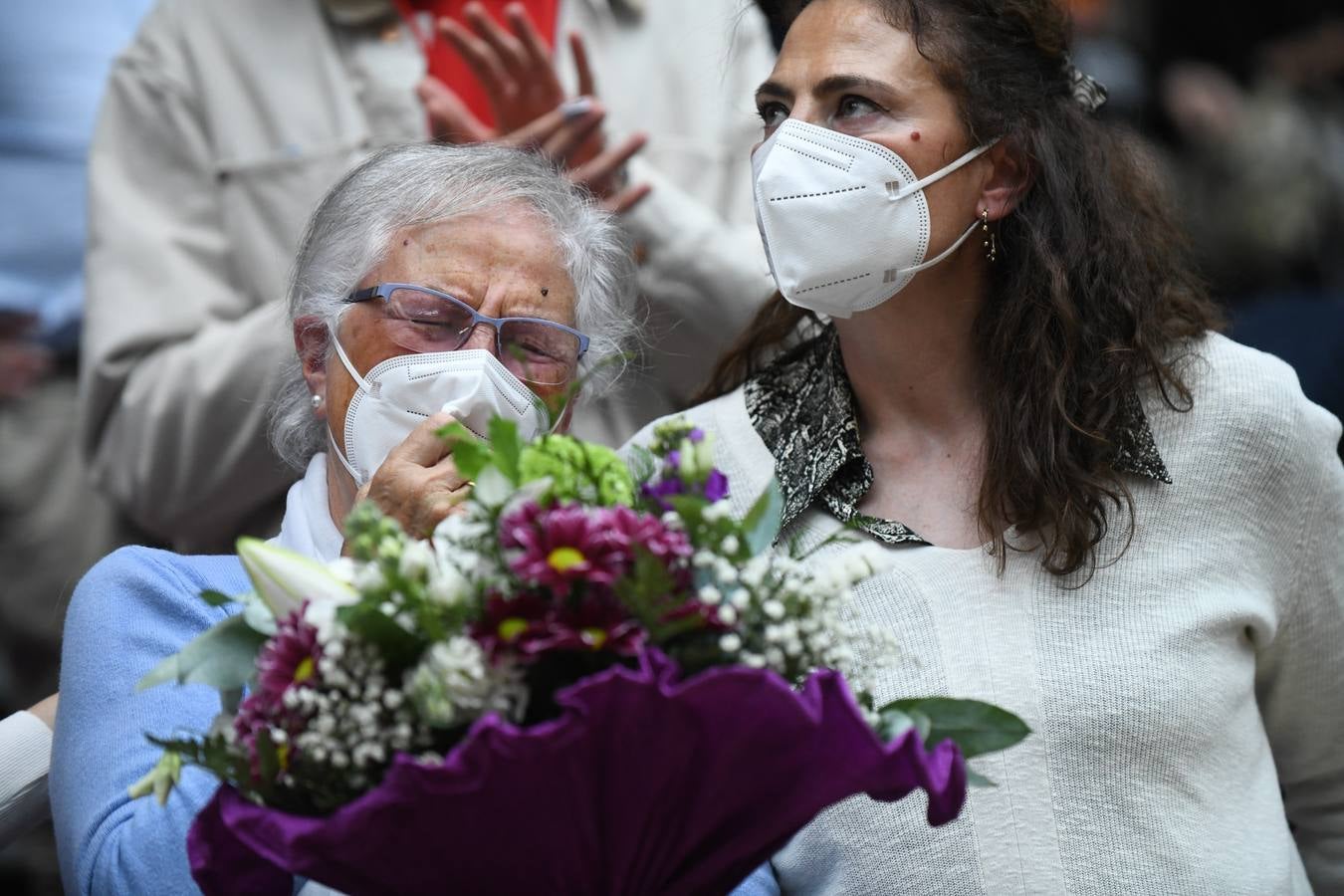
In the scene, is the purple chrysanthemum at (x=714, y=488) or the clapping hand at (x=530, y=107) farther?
the clapping hand at (x=530, y=107)

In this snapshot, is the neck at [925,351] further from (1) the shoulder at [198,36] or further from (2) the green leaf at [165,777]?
(1) the shoulder at [198,36]

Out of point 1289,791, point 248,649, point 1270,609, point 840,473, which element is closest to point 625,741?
point 248,649

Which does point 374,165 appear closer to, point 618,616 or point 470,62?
point 470,62

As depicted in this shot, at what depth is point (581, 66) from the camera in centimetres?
360

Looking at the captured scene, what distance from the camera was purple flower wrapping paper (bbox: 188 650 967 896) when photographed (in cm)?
172

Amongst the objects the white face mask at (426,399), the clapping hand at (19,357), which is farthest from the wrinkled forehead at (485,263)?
the clapping hand at (19,357)

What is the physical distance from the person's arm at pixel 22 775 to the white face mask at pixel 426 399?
0.62 metres

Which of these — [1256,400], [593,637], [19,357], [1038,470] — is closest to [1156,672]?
[1038,470]

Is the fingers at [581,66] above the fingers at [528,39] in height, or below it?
below

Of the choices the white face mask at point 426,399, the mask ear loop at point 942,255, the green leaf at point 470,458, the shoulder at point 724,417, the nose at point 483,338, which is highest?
the green leaf at point 470,458

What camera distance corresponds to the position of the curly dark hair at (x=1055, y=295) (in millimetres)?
2828

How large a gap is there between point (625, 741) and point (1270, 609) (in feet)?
4.86

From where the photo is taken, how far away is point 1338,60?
7094 mm

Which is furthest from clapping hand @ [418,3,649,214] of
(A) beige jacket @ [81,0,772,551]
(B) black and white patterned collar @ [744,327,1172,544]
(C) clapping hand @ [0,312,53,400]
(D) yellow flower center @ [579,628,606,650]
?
(D) yellow flower center @ [579,628,606,650]
